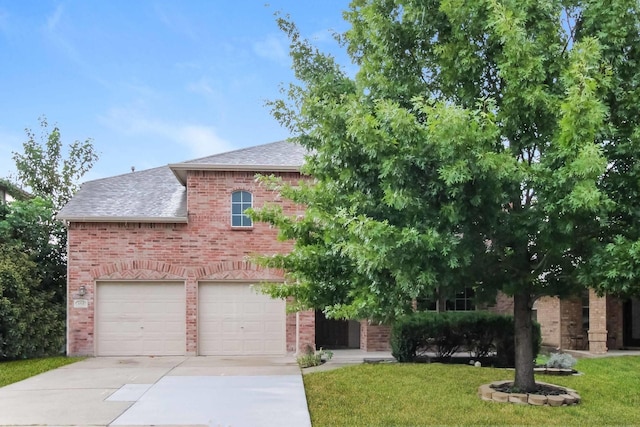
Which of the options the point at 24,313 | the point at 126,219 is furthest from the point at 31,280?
the point at 126,219

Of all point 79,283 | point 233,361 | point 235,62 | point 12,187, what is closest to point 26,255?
point 79,283

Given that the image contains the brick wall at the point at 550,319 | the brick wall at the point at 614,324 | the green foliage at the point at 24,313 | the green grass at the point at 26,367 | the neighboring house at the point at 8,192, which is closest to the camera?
the green grass at the point at 26,367

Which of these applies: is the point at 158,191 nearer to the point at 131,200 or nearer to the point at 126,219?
the point at 131,200

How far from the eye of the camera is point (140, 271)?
15711 mm

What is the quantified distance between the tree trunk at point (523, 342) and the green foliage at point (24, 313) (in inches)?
469

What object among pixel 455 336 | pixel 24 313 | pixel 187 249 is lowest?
pixel 455 336

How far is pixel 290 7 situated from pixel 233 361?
27.4 feet

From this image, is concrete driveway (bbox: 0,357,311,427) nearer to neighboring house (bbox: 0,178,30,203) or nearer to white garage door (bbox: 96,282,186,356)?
white garage door (bbox: 96,282,186,356)

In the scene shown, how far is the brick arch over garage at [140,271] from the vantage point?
51.4ft

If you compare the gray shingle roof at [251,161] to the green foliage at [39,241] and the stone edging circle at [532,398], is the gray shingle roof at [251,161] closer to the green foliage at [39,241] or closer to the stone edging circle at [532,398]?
the green foliage at [39,241]

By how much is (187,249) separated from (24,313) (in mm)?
4435

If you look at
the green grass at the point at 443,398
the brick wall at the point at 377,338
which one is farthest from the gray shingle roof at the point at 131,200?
the green grass at the point at 443,398

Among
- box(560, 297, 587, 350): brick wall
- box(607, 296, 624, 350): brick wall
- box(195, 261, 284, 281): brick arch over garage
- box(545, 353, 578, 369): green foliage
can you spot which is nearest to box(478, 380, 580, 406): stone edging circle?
box(545, 353, 578, 369): green foliage

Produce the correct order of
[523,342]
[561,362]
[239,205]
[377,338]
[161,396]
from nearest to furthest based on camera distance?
1. [523,342]
2. [161,396]
3. [561,362]
4. [239,205]
5. [377,338]
